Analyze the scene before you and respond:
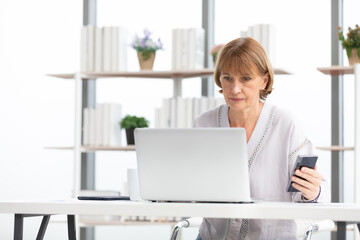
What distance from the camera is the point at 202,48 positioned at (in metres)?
4.55

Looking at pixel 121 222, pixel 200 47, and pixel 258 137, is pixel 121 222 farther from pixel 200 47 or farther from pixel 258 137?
pixel 258 137

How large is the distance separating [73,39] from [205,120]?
2828 mm

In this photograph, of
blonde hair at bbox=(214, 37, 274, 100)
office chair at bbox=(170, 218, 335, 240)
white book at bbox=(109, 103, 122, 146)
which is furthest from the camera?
white book at bbox=(109, 103, 122, 146)

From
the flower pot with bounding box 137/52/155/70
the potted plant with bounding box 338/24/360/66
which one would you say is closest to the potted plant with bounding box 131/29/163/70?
the flower pot with bounding box 137/52/155/70

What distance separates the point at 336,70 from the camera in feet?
13.9

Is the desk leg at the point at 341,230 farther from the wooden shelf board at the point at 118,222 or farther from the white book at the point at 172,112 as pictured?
the white book at the point at 172,112

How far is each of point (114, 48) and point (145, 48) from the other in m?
0.21

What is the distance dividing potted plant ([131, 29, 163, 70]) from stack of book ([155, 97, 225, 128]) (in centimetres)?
28

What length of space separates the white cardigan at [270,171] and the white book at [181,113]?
6.70ft

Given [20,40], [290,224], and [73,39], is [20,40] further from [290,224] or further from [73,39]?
[290,224]

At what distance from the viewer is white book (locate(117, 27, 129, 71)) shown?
4.59 metres

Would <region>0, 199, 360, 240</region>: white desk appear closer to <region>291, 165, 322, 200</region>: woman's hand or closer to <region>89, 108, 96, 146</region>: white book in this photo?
<region>291, 165, 322, 200</region>: woman's hand

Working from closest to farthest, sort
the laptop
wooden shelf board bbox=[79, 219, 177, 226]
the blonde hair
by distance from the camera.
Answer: the laptop < the blonde hair < wooden shelf board bbox=[79, 219, 177, 226]

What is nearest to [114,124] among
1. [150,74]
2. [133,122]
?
[133,122]
